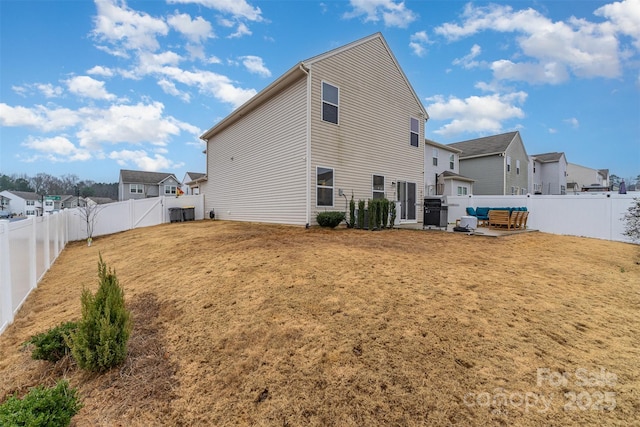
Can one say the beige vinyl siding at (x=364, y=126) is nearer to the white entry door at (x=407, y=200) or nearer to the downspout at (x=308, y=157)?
the downspout at (x=308, y=157)

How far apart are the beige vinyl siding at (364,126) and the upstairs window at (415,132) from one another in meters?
0.29

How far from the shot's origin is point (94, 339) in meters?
2.72

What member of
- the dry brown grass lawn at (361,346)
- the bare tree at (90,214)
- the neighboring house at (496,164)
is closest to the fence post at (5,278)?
the dry brown grass lawn at (361,346)

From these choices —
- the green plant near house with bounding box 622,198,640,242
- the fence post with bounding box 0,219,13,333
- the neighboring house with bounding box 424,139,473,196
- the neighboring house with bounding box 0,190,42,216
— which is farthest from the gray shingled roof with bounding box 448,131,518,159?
the neighboring house with bounding box 0,190,42,216

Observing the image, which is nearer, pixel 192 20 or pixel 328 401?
pixel 328 401

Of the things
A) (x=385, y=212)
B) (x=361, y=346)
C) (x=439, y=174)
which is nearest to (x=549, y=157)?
(x=439, y=174)

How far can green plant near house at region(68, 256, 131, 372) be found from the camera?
268 cm

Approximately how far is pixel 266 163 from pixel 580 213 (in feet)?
43.9

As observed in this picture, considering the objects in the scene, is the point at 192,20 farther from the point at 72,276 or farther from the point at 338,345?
the point at 338,345

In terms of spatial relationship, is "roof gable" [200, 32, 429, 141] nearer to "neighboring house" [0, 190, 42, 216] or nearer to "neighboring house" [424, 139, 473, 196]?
"neighboring house" [424, 139, 473, 196]

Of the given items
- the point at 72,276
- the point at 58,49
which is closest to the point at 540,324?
the point at 72,276

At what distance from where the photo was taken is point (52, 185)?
197 ft

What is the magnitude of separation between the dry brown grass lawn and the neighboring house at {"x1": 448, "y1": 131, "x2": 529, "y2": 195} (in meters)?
19.7

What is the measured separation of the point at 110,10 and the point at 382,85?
10.7 metres
